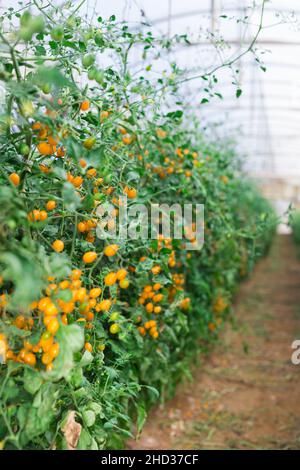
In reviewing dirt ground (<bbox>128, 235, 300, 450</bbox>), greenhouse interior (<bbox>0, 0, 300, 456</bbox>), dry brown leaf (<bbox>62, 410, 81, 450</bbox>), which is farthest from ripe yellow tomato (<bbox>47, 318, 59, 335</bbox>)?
dirt ground (<bbox>128, 235, 300, 450</bbox>)

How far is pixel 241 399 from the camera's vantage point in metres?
2.92

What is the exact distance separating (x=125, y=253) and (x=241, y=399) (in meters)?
1.69

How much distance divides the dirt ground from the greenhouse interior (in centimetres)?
1

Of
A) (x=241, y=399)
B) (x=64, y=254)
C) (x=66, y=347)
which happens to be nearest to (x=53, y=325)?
(x=66, y=347)

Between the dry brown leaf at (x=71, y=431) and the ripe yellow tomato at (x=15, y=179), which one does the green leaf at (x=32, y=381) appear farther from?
the ripe yellow tomato at (x=15, y=179)

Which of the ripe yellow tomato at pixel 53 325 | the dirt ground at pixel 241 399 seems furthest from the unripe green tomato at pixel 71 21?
the dirt ground at pixel 241 399

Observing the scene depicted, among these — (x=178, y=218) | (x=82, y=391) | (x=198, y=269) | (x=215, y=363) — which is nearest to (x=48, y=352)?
(x=82, y=391)

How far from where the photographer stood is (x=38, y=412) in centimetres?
98

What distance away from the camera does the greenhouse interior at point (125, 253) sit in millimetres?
997

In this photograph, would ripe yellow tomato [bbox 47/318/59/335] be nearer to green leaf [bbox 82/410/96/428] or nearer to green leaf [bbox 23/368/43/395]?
green leaf [bbox 23/368/43/395]

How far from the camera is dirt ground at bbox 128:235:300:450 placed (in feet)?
7.94

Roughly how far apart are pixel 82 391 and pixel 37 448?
16 cm

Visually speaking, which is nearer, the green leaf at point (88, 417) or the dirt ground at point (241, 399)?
the green leaf at point (88, 417)

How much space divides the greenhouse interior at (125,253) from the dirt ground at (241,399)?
1 cm
